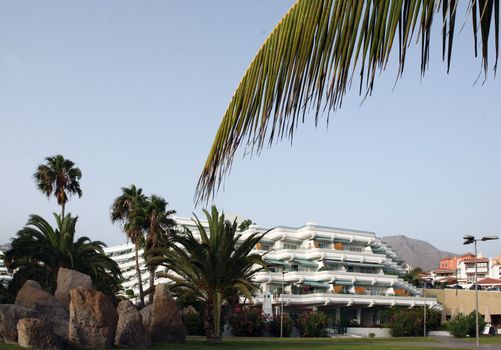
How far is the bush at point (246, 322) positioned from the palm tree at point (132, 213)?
10.8m

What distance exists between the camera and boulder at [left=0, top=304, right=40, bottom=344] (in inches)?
1044

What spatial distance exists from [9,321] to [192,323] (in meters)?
29.8

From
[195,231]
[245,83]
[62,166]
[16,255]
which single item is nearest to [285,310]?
[195,231]

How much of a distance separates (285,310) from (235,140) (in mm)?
83628

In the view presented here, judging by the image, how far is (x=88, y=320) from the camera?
1125 inches

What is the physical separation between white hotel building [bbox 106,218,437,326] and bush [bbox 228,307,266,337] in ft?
44.3

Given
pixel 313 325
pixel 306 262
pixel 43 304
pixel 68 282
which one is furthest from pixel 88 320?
pixel 306 262

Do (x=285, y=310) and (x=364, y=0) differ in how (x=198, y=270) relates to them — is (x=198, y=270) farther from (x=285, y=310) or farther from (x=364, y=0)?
(x=285, y=310)

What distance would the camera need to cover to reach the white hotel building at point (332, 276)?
3243 inches

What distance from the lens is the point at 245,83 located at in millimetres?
2730

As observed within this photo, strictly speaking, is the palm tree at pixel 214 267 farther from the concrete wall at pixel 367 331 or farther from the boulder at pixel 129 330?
the concrete wall at pixel 367 331

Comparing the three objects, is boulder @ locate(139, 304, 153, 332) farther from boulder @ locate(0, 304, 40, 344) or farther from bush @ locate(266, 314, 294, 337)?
bush @ locate(266, 314, 294, 337)

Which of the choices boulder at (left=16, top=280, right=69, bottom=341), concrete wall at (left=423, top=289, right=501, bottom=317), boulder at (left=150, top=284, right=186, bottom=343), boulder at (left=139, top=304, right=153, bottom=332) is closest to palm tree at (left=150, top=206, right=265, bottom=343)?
boulder at (left=139, top=304, right=153, bottom=332)

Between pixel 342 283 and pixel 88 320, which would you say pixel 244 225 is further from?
pixel 88 320
